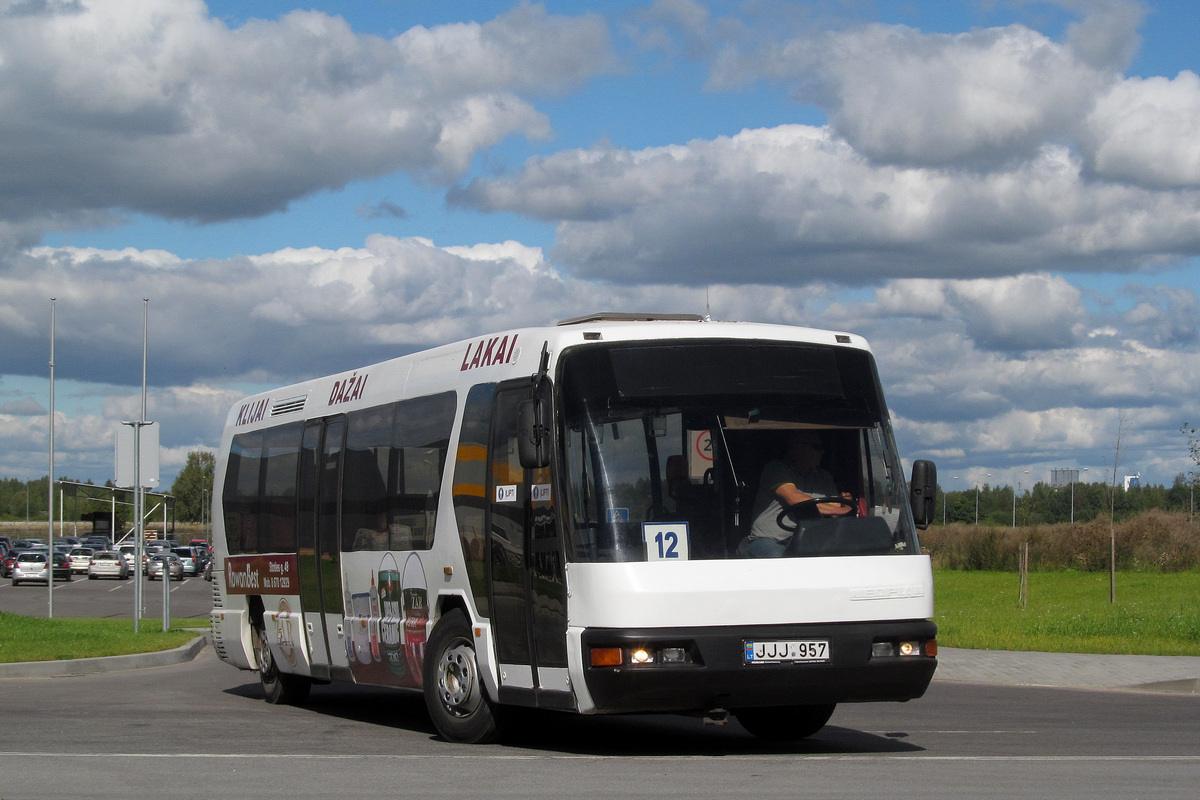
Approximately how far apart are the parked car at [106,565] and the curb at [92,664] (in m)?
51.8

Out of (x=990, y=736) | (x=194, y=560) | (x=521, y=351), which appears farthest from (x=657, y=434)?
(x=194, y=560)

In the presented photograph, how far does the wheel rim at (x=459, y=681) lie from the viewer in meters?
10.4

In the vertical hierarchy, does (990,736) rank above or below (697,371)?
below

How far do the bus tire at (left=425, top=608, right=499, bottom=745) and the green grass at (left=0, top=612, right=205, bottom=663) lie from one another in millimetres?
9398

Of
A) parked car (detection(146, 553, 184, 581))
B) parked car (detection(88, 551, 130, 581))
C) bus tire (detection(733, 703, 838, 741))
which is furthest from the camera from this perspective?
parked car (detection(88, 551, 130, 581))

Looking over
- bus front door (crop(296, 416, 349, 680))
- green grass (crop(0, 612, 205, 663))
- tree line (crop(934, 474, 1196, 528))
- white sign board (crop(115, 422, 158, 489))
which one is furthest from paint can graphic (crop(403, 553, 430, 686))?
tree line (crop(934, 474, 1196, 528))

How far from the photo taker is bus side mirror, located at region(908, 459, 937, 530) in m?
9.93

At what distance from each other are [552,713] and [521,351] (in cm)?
391

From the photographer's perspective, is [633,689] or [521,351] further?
[521,351]

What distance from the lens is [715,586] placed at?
29.5 ft

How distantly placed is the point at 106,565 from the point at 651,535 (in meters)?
66.1

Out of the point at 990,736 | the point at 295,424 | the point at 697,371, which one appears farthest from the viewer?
the point at 295,424

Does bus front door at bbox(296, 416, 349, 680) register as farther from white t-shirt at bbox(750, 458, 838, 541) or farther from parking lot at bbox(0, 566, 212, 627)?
parking lot at bbox(0, 566, 212, 627)

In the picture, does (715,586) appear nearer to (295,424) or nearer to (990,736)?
(990,736)
